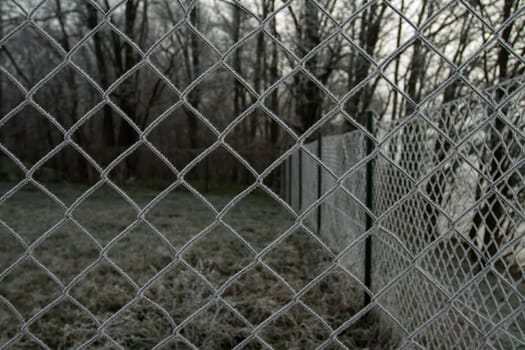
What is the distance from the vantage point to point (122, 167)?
13.0 metres

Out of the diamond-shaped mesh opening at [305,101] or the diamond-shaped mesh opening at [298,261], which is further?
the diamond-shaped mesh opening at [305,101]

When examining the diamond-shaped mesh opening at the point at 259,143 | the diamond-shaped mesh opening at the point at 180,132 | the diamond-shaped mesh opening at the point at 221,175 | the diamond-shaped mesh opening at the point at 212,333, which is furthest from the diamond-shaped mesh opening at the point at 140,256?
the diamond-shaped mesh opening at the point at 180,132

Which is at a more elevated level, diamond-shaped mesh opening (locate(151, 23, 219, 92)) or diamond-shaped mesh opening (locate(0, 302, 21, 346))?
diamond-shaped mesh opening (locate(151, 23, 219, 92))

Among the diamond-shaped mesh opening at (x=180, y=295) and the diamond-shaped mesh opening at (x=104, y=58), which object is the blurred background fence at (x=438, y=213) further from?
the diamond-shaped mesh opening at (x=104, y=58)

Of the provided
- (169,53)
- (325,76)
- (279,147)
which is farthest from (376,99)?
(169,53)

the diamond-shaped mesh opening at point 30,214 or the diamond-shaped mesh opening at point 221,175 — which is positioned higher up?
the diamond-shaped mesh opening at point 30,214

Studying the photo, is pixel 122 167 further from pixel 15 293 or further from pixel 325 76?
pixel 15 293

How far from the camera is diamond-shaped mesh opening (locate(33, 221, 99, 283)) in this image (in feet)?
12.7

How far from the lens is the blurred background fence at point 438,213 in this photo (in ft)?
3.39

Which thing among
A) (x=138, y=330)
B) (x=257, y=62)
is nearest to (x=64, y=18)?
(x=257, y=62)

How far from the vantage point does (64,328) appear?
8.30 ft

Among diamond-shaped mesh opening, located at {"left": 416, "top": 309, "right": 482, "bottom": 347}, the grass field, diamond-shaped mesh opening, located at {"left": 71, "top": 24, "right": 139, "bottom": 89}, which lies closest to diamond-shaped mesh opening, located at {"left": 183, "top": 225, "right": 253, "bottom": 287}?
the grass field

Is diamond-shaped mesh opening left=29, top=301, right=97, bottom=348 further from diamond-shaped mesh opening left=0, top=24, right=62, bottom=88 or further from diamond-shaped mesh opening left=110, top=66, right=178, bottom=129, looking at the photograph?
diamond-shaped mesh opening left=0, top=24, right=62, bottom=88

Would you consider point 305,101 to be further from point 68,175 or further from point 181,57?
point 68,175
